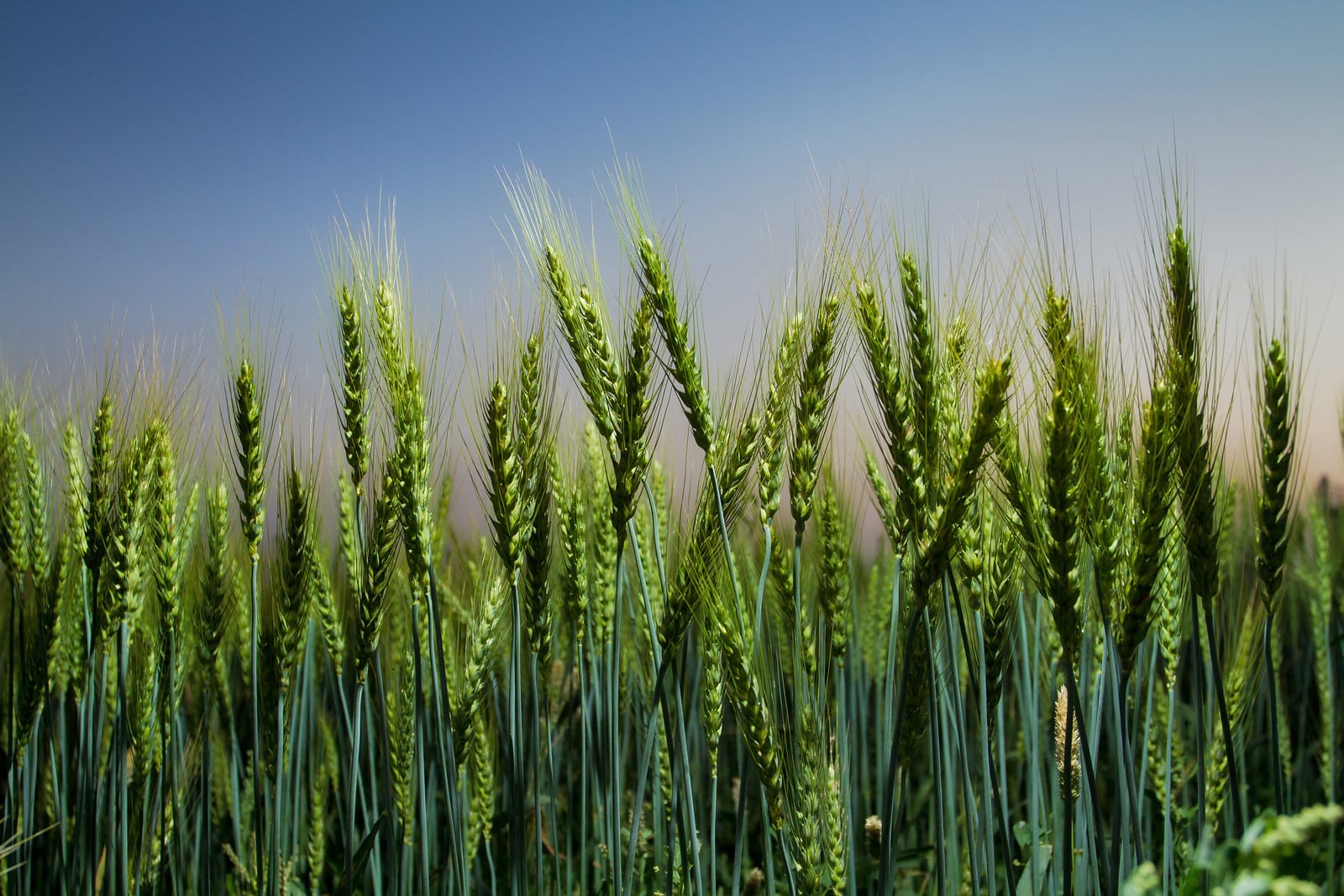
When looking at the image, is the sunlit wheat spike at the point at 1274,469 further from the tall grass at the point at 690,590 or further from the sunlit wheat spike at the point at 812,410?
the sunlit wheat spike at the point at 812,410

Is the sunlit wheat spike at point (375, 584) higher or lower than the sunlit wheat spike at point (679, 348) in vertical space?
lower

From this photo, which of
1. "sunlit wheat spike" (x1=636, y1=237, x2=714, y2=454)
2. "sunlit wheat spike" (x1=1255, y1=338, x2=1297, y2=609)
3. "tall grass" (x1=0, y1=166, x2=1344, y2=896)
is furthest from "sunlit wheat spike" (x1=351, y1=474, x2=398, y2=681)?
"sunlit wheat spike" (x1=1255, y1=338, x2=1297, y2=609)

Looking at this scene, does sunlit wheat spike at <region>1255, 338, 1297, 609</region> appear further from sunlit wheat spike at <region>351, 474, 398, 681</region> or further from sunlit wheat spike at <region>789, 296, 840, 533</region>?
sunlit wheat spike at <region>351, 474, 398, 681</region>

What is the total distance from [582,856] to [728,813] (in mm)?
1675

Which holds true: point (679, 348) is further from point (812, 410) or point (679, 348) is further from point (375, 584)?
point (375, 584)

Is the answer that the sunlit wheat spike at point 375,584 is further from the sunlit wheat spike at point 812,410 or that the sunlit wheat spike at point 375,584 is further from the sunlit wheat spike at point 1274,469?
the sunlit wheat spike at point 1274,469

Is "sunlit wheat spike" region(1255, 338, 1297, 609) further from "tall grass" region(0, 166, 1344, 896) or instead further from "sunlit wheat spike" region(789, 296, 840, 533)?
"sunlit wheat spike" region(789, 296, 840, 533)

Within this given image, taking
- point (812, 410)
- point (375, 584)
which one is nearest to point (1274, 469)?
point (812, 410)

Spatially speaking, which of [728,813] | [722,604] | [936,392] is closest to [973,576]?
[936,392]

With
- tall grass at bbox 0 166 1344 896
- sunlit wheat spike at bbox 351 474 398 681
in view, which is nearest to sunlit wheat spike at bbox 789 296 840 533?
tall grass at bbox 0 166 1344 896

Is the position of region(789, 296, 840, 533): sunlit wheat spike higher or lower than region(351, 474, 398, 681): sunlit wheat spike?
higher

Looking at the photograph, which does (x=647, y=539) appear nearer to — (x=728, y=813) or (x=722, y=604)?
(x=722, y=604)

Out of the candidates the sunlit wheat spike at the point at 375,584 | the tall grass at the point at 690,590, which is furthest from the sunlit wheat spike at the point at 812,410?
the sunlit wheat spike at the point at 375,584

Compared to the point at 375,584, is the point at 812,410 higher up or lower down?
higher up
